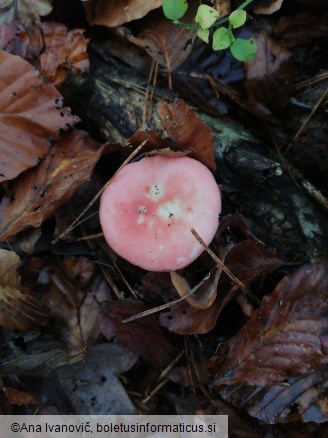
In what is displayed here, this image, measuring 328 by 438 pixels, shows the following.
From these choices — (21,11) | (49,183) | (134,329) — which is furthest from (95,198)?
(21,11)

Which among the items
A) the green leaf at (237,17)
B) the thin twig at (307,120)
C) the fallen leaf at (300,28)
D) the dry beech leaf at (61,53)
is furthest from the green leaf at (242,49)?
the dry beech leaf at (61,53)

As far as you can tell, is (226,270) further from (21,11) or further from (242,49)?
(21,11)

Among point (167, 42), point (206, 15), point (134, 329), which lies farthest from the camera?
point (167, 42)

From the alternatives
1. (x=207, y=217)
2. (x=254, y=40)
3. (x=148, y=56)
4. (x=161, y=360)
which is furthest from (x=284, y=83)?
(x=161, y=360)

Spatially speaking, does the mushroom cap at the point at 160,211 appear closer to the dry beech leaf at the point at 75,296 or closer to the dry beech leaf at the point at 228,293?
the dry beech leaf at the point at 228,293

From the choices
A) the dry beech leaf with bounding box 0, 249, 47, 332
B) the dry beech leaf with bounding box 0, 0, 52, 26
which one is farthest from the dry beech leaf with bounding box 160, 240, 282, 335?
the dry beech leaf with bounding box 0, 0, 52, 26
